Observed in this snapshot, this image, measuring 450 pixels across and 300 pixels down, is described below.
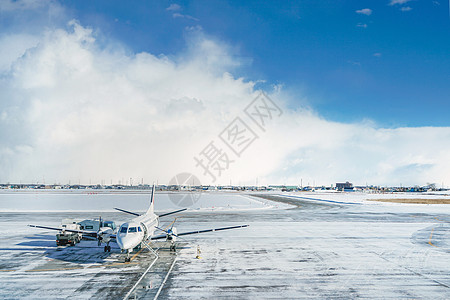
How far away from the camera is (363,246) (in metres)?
26.8

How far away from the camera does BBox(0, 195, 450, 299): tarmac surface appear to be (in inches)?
605

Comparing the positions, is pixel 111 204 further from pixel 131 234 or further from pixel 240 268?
pixel 240 268

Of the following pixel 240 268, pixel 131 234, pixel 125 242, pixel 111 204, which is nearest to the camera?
pixel 240 268

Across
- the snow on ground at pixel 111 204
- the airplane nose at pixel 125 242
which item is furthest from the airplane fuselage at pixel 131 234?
the snow on ground at pixel 111 204

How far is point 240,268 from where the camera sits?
768 inches

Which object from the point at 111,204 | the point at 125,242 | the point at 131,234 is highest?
the point at 131,234

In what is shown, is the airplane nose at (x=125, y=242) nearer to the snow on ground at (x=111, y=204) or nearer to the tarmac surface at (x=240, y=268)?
the tarmac surface at (x=240, y=268)

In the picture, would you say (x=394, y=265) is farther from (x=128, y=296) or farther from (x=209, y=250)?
(x=128, y=296)

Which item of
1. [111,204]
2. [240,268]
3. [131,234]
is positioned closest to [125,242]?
[131,234]

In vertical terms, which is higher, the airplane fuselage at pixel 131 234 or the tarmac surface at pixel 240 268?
the airplane fuselage at pixel 131 234

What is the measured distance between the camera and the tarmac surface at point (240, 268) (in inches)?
605

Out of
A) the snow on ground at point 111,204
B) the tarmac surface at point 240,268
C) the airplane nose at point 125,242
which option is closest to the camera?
the tarmac surface at point 240,268

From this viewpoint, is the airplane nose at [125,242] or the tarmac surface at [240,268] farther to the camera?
the airplane nose at [125,242]

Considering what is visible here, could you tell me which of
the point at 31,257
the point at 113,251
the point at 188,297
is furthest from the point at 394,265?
the point at 31,257
